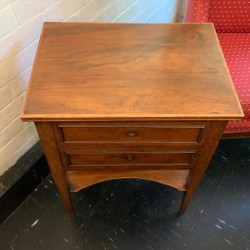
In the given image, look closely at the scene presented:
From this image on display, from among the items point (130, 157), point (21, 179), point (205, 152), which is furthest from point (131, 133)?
point (21, 179)

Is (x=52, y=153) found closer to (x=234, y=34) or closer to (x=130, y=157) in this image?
(x=130, y=157)

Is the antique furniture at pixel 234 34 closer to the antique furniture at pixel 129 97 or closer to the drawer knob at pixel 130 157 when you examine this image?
the antique furniture at pixel 129 97

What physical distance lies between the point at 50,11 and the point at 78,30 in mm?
166

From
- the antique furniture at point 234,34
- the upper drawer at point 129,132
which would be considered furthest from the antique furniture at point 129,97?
the antique furniture at point 234,34

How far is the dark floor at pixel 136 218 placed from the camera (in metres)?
1.07

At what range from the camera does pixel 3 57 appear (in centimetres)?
87

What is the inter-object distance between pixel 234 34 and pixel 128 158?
836 millimetres

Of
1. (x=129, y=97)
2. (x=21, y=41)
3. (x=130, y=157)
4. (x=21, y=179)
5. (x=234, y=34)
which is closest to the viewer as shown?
(x=129, y=97)

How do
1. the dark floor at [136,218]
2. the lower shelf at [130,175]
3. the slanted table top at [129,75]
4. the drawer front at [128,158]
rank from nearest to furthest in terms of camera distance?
the slanted table top at [129,75]
the drawer front at [128,158]
the lower shelf at [130,175]
the dark floor at [136,218]

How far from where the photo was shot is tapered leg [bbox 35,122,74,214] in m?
0.68

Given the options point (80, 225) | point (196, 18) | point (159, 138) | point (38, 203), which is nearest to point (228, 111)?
point (159, 138)

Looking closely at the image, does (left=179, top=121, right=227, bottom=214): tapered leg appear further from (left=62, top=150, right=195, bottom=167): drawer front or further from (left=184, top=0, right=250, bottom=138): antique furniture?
(left=184, top=0, right=250, bottom=138): antique furniture

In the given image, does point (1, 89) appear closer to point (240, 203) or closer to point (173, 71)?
point (173, 71)

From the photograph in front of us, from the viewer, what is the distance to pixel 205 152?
2.57ft
